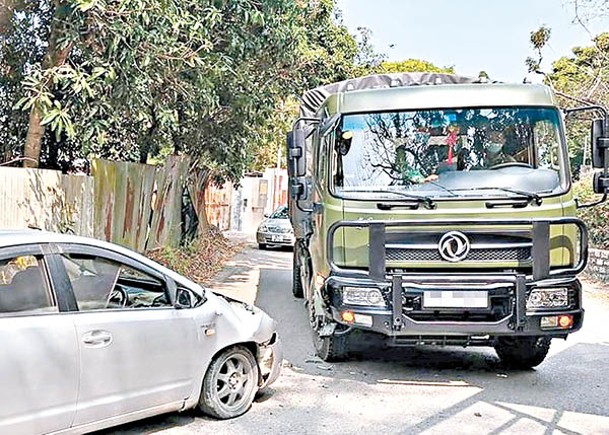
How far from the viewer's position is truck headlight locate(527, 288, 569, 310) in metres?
5.64

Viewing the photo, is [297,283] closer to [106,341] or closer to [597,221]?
[106,341]

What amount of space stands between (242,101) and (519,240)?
24.9 feet

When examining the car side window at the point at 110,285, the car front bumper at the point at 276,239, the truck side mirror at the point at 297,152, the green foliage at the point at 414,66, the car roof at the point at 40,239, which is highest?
the green foliage at the point at 414,66

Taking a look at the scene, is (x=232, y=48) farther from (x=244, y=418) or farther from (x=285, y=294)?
(x=244, y=418)

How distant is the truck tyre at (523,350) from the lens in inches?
257

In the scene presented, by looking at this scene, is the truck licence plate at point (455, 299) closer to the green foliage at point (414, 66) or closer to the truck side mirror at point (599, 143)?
the truck side mirror at point (599, 143)

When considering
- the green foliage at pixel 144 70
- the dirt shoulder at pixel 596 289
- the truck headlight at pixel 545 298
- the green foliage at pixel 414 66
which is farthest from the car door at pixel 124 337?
the green foliage at pixel 414 66

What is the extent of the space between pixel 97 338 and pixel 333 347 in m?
3.08

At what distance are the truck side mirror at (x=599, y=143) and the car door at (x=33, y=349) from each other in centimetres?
482

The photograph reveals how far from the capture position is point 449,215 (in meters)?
5.74

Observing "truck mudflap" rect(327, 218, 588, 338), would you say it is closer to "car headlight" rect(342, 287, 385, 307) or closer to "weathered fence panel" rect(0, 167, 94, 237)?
"car headlight" rect(342, 287, 385, 307)

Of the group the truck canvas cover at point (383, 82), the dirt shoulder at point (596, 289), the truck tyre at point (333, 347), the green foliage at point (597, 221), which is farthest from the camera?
the green foliage at point (597, 221)

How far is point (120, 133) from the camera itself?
511 inches

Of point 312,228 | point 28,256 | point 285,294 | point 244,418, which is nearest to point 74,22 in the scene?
point 312,228
